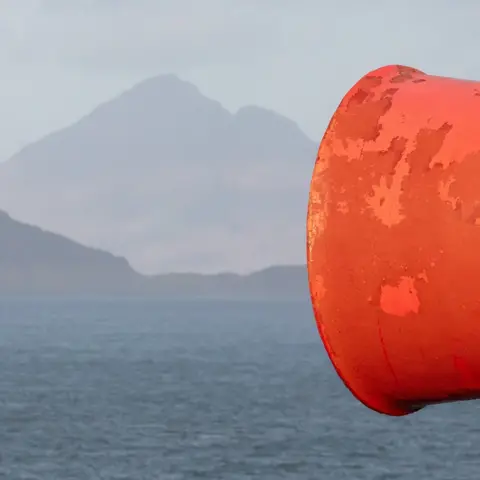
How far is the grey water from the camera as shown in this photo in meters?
49.2

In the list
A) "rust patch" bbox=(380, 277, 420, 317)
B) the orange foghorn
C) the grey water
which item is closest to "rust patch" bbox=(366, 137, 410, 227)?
the orange foghorn

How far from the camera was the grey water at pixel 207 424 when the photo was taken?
49219 millimetres

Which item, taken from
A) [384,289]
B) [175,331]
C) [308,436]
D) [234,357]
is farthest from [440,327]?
[175,331]

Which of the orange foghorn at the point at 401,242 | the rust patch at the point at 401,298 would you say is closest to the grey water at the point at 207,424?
the orange foghorn at the point at 401,242

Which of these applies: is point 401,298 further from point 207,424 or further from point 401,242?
point 207,424

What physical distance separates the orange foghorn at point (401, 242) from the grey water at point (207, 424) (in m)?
44.9

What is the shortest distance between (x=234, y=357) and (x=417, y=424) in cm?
4398

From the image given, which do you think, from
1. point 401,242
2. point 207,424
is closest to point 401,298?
point 401,242

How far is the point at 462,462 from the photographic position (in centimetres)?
5016

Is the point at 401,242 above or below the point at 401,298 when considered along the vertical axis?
above

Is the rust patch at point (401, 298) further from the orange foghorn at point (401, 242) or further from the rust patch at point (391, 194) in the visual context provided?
the rust patch at point (391, 194)

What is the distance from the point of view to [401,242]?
7.43 feet

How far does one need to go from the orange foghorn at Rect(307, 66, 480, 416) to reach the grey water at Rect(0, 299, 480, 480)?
147 feet

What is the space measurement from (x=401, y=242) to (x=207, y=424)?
202 feet
